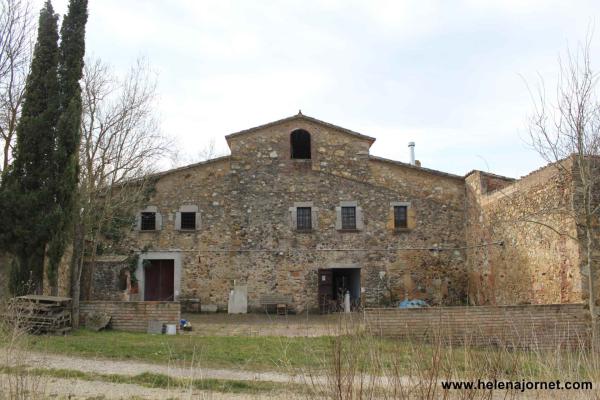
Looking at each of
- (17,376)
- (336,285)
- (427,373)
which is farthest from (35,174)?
(427,373)

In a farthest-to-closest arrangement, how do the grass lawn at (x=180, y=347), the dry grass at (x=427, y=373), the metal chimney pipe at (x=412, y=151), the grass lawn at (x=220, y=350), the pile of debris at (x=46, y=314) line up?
the metal chimney pipe at (x=412, y=151) → the pile of debris at (x=46, y=314) → the grass lawn at (x=180, y=347) → the grass lawn at (x=220, y=350) → the dry grass at (x=427, y=373)

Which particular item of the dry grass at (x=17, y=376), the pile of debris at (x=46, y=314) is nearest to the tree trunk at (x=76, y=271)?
the pile of debris at (x=46, y=314)

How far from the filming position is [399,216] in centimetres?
1781

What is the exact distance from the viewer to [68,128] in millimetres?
12234

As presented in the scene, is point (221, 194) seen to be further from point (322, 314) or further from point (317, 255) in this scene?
point (322, 314)

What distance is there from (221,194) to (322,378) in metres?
13.9

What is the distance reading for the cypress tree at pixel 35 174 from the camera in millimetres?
11750

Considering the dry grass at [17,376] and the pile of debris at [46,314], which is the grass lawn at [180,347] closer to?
the pile of debris at [46,314]

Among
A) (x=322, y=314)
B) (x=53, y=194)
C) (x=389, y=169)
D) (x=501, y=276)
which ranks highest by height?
(x=389, y=169)

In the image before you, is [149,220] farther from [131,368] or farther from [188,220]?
[131,368]

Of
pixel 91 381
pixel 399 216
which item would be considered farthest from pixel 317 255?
pixel 91 381

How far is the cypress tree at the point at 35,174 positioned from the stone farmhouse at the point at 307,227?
4.66 m

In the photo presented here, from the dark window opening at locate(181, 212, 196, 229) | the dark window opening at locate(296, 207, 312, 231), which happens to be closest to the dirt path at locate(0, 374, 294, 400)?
the dark window opening at locate(181, 212, 196, 229)

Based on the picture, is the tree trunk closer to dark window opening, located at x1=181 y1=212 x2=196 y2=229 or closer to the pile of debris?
the pile of debris
